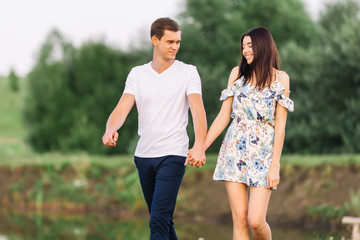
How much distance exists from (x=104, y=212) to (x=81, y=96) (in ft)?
41.7

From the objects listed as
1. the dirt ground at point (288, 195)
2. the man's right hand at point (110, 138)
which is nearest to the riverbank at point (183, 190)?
the dirt ground at point (288, 195)

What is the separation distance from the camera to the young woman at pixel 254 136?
4.71 metres

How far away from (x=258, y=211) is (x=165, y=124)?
1013 mm

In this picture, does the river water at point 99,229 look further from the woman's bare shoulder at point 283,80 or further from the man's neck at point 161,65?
the man's neck at point 161,65

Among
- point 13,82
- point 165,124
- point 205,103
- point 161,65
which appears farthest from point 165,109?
point 13,82

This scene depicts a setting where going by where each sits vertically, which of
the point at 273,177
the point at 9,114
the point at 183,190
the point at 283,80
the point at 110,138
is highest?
the point at 283,80

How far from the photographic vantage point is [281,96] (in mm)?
4789

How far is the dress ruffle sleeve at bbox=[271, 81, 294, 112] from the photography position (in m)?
4.77

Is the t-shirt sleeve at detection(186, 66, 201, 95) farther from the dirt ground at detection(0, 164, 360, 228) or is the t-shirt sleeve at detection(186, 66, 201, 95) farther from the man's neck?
the dirt ground at detection(0, 164, 360, 228)

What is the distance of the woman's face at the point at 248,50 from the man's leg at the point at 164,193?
983 millimetres

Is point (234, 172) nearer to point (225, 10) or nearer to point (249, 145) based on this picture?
point (249, 145)

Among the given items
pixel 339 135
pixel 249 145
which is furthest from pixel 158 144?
pixel 339 135

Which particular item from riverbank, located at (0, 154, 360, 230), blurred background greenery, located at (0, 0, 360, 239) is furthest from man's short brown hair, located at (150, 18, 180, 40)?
riverbank, located at (0, 154, 360, 230)

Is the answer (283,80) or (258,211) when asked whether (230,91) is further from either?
(258,211)
